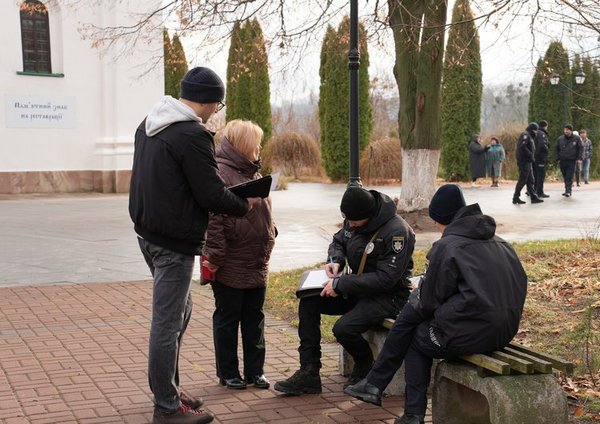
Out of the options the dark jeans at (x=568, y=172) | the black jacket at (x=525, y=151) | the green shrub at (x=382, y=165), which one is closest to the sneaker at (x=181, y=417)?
the black jacket at (x=525, y=151)

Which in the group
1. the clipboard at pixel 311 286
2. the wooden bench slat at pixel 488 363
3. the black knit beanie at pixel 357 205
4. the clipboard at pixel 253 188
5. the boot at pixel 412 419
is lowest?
the boot at pixel 412 419

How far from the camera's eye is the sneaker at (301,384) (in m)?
5.21

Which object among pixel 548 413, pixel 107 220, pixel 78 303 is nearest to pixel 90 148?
pixel 107 220

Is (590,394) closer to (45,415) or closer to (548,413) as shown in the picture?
(548,413)

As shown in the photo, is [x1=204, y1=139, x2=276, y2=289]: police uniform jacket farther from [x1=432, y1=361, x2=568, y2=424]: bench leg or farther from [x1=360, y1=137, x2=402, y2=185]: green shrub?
[x1=360, y1=137, x2=402, y2=185]: green shrub

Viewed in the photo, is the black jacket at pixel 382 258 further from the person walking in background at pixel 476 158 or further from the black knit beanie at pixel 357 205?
the person walking in background at pixel 476 158

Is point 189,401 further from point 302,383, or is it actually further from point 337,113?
point 337,113

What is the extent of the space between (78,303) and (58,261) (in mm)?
3123

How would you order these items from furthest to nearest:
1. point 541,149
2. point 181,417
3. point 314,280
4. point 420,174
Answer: point 541,149, point 420,174, point 314,280, point 181,417

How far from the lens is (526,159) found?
1939 centimetres

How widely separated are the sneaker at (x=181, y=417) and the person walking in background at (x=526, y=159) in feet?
52.4

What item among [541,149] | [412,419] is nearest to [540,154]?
[541,149]

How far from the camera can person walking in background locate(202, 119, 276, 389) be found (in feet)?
17.0

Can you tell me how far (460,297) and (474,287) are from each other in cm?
10
